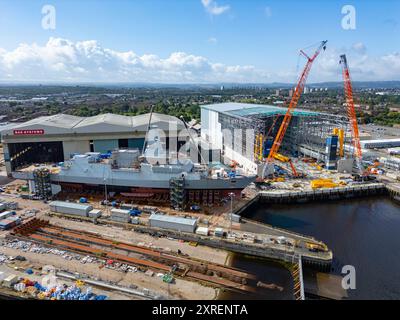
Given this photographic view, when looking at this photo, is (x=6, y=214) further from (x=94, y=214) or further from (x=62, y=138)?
(x=62, y=138)

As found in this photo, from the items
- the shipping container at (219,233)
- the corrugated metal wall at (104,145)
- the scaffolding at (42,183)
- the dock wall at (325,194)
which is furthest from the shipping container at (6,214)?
the dock wall at (325,194)

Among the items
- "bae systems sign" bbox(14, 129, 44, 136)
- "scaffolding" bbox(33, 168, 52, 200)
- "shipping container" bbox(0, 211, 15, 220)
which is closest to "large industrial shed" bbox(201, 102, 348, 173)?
"scaffolding" bbox(33, 168, 52, 200)

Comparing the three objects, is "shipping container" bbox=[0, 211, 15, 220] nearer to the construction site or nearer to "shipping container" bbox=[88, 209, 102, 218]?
the construction site

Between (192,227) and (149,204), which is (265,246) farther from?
(149,204)

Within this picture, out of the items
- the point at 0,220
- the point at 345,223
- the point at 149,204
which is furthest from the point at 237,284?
the point at 0,220

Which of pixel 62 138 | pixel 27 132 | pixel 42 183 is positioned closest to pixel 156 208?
pixel 42 183
